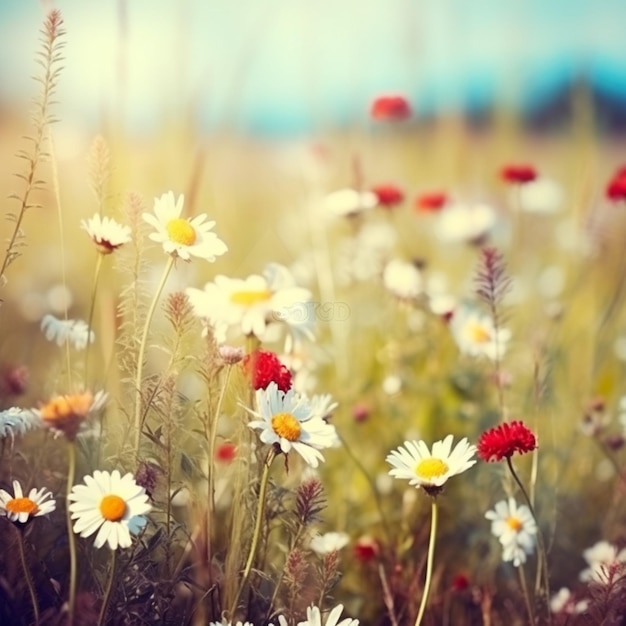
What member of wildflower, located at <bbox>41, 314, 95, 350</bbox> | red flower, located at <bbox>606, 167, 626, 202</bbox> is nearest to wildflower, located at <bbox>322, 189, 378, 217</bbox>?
red flower, located at <bbox>606, 167, 626, 202</bbox>

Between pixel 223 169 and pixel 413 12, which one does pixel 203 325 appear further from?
pixel 223 169

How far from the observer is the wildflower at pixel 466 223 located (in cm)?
195

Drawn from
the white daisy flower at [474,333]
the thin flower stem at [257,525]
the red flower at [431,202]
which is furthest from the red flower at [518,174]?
the thin flower stem at [257,525]

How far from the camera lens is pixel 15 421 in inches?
40.3

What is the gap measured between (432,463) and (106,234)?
416 mm

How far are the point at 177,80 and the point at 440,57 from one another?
802 mm

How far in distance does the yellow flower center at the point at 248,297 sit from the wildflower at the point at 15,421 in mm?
246

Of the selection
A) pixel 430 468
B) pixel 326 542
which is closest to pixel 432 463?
pixel 430 468

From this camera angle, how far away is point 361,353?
197 cm

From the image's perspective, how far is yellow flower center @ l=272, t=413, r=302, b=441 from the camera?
966 mm

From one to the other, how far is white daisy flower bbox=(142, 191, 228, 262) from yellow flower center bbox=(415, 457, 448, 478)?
30 cm

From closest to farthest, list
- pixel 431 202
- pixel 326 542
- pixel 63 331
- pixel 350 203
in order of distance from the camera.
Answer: pixel 63 331 < pixel 326 542 < pixel 350 203 < pixel 431 202

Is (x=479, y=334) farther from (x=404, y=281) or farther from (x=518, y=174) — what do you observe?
(x=518, y=174)

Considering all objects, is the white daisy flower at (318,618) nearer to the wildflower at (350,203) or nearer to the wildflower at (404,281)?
the wildflower at (404,281)
